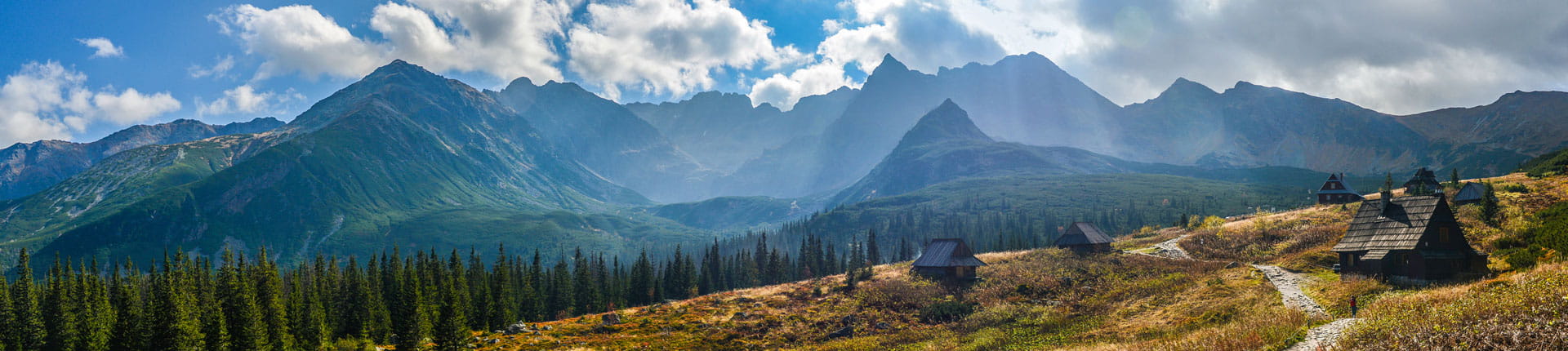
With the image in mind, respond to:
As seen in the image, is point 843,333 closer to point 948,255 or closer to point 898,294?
point 898,294

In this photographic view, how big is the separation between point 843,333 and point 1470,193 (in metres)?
76.6

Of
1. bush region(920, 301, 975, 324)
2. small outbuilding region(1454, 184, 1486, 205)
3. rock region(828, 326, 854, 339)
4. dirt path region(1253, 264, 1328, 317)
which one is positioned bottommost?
rock region(828, 326, 854, 339)

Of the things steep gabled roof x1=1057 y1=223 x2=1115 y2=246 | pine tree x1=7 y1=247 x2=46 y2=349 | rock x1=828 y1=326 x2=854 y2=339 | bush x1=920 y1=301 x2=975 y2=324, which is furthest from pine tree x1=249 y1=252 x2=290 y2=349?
steep gabled roof x1=1057 y1=223 x2=1115 y2=246

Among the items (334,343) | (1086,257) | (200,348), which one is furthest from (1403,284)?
(334,343)

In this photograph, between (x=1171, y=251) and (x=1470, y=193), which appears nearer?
(x=1470, y=193)

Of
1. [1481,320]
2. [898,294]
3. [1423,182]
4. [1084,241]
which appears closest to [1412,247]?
[1481,320]

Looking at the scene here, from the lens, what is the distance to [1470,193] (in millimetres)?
80562

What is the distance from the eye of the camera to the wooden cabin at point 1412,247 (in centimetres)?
4159

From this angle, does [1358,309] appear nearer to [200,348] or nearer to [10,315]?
[200,348]

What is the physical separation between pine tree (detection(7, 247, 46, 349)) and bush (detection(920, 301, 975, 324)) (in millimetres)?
85395

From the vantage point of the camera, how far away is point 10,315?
216 ft

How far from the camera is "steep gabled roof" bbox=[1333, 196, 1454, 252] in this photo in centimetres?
4319

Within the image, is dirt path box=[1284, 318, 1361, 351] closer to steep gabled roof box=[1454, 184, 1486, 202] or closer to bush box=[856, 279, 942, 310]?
bush box=[856, 279, 942, 310]

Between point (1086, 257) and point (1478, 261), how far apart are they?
4453 cm
